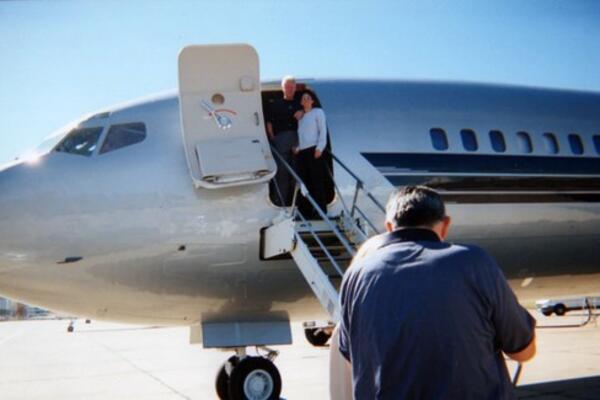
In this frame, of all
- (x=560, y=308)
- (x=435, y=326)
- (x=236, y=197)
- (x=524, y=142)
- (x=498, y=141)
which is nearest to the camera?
(x=435, y=326)

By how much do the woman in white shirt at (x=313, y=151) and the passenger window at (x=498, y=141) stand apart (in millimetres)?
2551

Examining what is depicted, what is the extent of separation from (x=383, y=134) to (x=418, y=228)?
216 inches

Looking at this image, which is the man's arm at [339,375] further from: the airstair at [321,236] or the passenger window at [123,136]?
the passenger window at [123,136]

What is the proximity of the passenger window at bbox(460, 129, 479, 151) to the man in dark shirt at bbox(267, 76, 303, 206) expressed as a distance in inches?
86.8

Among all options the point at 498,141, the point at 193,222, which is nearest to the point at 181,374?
the point at 193,222

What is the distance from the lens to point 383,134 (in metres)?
7.84

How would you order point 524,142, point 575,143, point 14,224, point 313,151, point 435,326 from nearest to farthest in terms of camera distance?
1. point 435,326
2. point 14,224
3. point 313,151
4. point 524,142
5. point 575,143

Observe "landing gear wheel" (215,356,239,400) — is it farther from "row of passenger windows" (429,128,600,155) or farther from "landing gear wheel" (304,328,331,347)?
"row of passenger windows" (429,128,600,155)

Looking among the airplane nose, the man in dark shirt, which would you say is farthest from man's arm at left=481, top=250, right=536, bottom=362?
the airplane nose

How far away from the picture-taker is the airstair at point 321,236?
571 centimetres

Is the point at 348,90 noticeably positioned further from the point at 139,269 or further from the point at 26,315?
the point at 26,315

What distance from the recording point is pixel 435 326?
2.21 metres

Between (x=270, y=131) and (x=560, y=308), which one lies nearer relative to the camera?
(x=270, y=131)

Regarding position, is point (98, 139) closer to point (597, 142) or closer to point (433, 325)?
point (433, 325)
